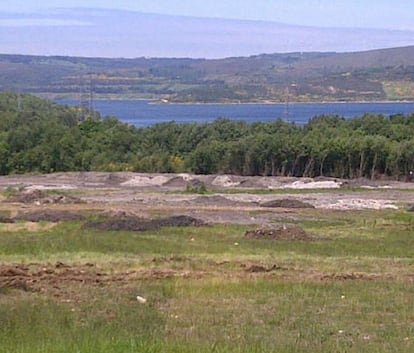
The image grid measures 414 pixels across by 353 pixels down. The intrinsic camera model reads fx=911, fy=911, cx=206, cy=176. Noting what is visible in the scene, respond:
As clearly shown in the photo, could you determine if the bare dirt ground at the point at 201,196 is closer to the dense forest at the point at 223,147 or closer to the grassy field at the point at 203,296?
the dense forest at the point at 223,147

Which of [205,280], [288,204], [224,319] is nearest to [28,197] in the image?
[288,204]

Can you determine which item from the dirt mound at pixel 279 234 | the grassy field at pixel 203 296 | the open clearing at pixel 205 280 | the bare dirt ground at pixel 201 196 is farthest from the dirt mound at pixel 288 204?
the grassy field at pixel 203 296

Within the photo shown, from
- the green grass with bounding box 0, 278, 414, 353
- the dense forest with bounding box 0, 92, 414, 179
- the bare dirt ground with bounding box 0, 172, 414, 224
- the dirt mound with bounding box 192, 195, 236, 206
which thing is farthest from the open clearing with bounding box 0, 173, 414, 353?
the dense forest with bounding box 0, 92, 414, 179

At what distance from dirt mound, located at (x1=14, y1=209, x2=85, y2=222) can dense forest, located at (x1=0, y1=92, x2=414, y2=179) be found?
50124 millimetres

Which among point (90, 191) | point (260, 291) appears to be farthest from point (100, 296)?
point (90, 191)

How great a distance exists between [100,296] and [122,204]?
123ft

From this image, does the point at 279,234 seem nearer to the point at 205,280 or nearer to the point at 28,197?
the point at 205,280

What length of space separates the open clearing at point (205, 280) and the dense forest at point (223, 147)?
40.5 metres

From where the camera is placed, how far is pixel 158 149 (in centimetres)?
10462

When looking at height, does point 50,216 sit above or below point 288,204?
above

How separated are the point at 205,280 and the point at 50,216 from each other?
2429 centimetres

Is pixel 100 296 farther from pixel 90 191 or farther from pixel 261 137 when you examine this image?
pixel 261 137

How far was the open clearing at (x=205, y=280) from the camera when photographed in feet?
40.5

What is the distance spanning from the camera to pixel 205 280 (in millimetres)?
19391
